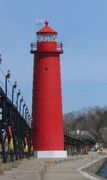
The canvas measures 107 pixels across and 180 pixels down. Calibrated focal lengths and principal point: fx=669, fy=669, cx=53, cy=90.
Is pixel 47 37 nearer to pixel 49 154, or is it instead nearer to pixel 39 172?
pixel 49 154

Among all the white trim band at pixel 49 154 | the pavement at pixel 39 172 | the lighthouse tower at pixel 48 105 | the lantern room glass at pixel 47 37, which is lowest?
the pavement at pixel 39 172

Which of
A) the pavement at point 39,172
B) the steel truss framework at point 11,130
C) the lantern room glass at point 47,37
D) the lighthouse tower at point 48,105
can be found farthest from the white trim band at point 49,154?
the pavement at point 39,172

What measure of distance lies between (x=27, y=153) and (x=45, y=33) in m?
13.1

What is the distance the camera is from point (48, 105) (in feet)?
223

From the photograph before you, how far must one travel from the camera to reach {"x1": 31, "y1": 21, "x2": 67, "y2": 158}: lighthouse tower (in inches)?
2675

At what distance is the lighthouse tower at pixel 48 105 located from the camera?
6794 cm

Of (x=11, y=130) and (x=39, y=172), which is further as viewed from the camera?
(x=11, y=130)

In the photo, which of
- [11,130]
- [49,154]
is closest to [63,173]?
[11,130]

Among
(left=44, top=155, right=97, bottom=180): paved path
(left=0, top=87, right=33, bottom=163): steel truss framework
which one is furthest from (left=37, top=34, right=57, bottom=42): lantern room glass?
(left=44, top=155, right=97, bottom=180): paved path

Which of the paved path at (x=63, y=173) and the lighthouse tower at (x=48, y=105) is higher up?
the lighthouse tower at (x=48, y=105)

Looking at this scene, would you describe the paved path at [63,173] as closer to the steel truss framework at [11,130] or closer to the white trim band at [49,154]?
the steel truss framework at [11,130]

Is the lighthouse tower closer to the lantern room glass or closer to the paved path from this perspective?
the lantern room glass

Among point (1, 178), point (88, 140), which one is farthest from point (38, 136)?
point (88, 140)

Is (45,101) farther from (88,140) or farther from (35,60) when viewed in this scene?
(88,140)
